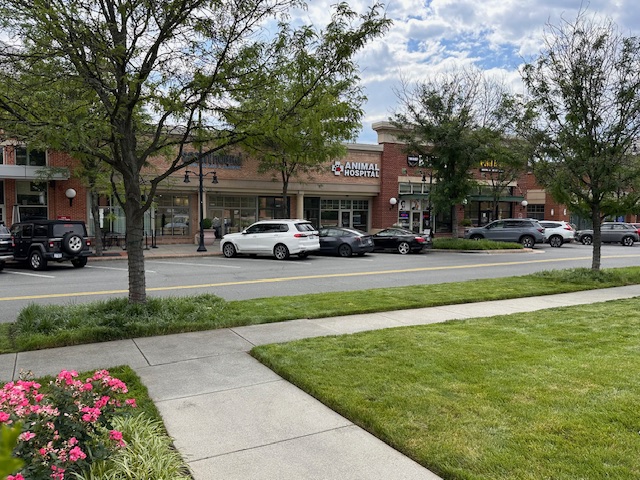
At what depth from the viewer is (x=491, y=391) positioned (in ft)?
14.8

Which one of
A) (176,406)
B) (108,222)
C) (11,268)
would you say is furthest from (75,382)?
(108,222)

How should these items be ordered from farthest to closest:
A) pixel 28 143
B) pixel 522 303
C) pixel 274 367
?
pixel 522 303 < pixel 28 143 < pixel 274 367

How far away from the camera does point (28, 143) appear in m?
7.12

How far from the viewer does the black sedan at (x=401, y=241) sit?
23.5 m

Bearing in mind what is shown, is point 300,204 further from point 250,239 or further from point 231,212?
point 250,239

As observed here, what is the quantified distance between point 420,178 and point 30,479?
3486 centimetres

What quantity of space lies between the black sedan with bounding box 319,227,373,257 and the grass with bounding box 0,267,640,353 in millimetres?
9967

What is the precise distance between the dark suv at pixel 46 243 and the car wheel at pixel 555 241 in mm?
26648

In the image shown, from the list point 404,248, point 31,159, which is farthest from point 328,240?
point 31,159

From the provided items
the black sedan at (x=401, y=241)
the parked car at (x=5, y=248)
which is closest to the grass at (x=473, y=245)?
the black sedan at (x=401, y=241)

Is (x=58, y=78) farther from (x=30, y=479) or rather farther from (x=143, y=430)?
(x=30, y=479)

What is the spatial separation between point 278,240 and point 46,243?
332 inches

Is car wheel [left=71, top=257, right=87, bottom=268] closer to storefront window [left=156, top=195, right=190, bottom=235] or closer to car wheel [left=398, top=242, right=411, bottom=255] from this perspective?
storefront window [left=156, top=195, right=190, bottom=235]

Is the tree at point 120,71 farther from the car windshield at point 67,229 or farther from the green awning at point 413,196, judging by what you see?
the green awning at point 413,196
